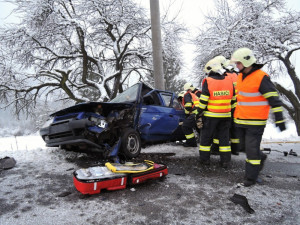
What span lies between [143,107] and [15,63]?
946cm

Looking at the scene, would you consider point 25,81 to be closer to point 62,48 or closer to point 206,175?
point 62,48

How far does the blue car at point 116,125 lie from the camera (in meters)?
3.47

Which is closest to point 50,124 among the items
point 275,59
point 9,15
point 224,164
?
point 224,164

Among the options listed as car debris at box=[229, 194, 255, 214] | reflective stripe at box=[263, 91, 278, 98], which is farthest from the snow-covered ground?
reflective stripe at box=[263, 91, 278, 98]

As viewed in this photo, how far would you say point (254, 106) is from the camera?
276 cm

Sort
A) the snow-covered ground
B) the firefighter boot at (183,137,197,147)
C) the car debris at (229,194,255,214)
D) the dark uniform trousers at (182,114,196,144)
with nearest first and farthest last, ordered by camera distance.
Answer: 1. the snow-covered ground
2. the car debris at (229,194,255,214)
3. the dark uniform trousers at (182,114,196,144)
4. the firefighter boot at (183,137,197,147)

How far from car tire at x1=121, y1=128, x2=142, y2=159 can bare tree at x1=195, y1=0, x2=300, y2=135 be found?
6.86 meters

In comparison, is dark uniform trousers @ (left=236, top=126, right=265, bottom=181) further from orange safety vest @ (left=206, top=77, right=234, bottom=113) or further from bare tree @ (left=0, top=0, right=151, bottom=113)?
bare tree @ (left=0, top=0, right=151, bottom=113)

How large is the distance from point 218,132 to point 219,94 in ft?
2.23

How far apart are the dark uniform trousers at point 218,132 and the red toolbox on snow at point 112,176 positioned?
1.06 metres

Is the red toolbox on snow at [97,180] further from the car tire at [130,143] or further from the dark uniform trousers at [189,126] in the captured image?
the dark uniform trousers at [189,126]

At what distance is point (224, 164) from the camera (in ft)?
11.4

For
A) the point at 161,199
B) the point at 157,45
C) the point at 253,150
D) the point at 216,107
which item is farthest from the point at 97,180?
the point at 157,45

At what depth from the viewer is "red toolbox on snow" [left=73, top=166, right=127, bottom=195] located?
2314mm
